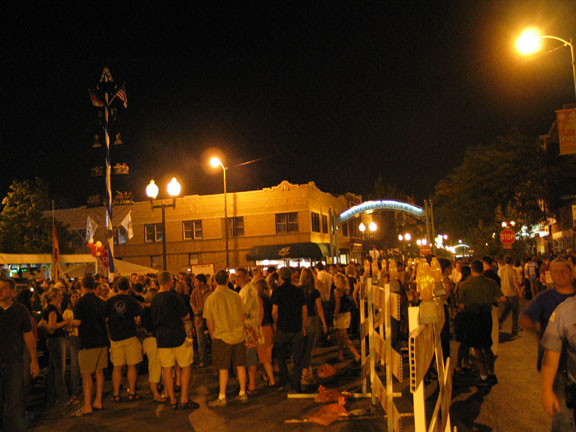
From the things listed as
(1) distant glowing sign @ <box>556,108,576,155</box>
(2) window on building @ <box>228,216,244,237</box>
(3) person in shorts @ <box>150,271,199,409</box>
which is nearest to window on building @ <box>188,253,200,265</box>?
(2) window on building @ <box>228,216,244,237</box>

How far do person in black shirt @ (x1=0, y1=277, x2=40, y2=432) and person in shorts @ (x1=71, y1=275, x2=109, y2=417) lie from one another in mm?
1702

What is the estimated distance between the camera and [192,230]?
4234 centimetres

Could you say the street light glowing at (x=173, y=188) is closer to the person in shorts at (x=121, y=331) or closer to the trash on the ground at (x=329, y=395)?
the person in shorts at (x=121, y=331)

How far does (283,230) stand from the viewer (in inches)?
1583

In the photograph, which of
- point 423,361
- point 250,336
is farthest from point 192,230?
point 423,361

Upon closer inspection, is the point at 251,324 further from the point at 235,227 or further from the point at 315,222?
the point at 315,222

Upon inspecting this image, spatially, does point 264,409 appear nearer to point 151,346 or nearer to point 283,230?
point 151,346

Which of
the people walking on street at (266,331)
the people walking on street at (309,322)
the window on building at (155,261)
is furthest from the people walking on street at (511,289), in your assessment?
the window on building at (155,261)

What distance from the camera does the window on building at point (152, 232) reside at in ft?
143

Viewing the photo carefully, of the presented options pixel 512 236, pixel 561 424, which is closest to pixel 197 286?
Result: pixel 561 424

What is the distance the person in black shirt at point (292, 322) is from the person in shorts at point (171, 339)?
59.8 inches

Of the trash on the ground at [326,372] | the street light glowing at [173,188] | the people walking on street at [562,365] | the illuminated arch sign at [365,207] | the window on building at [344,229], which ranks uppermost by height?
the illuminated arch sign at [365,207]

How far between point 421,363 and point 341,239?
147 ft

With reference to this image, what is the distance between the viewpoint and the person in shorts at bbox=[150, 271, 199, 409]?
25.7 ft
